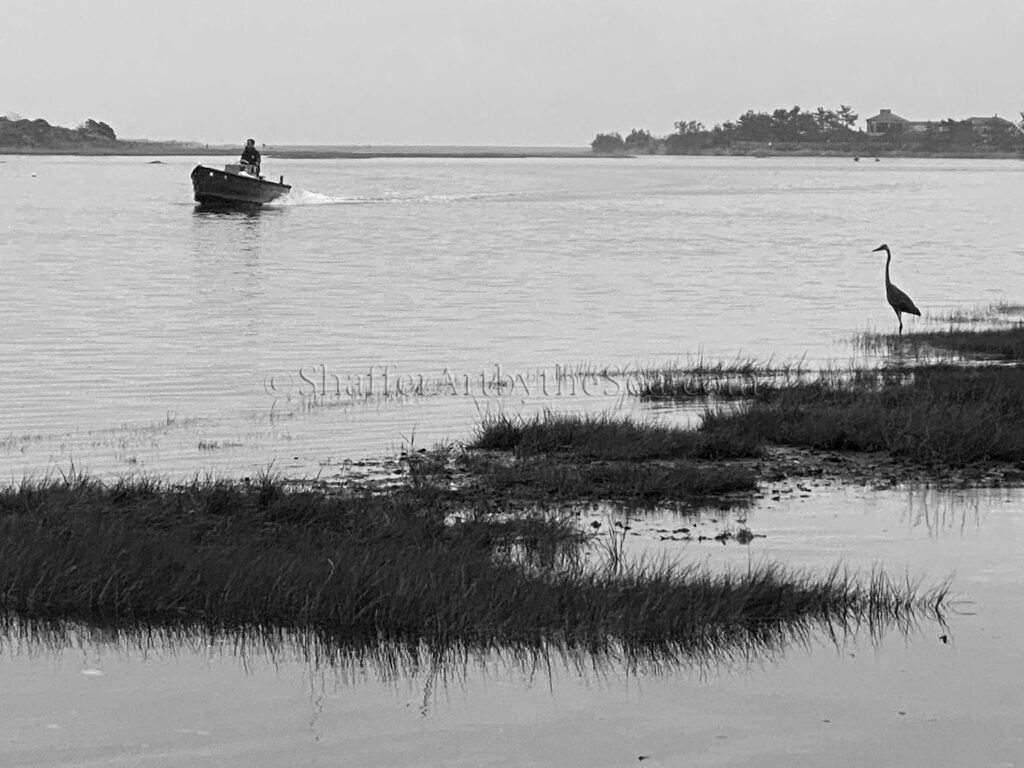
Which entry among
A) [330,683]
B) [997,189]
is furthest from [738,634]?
[997,189]

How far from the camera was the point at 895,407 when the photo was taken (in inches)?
588

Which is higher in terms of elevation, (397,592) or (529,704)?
(397,592)

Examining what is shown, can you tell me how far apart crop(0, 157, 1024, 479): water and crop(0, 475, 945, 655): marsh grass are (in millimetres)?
3924

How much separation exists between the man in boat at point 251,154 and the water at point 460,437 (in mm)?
8909

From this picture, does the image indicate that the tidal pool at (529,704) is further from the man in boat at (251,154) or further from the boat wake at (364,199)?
the boat wake at (364,199)

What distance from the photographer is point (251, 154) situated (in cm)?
6788

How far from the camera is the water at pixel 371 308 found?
1627 centimetres

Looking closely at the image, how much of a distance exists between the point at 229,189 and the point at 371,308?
38627 mm

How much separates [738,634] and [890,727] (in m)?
1.36

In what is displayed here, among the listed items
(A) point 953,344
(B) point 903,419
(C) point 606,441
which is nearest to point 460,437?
(C) point 606,441

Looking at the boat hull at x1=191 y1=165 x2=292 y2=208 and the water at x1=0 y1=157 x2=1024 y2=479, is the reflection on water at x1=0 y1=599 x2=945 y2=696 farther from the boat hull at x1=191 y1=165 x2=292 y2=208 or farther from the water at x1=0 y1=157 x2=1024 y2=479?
the boat hull at x1=191 y1=165 x2=292 y2=208

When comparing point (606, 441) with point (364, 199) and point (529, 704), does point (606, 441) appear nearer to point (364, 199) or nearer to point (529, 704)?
point (529, 704)

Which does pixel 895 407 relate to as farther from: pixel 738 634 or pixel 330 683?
pixel 330 683

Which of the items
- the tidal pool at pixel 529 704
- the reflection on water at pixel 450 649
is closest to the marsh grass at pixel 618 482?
the tidal pool at pixel 529 704
